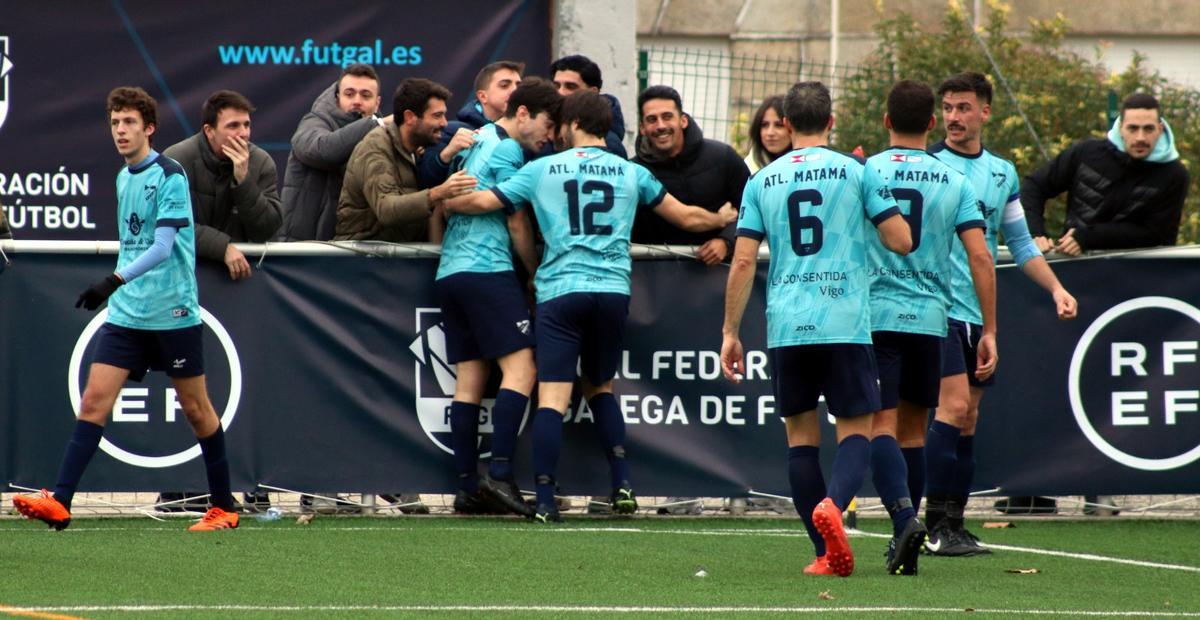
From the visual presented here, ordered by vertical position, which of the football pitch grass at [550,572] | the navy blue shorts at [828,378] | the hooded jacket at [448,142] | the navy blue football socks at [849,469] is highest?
the hooded jacket at [448,142]

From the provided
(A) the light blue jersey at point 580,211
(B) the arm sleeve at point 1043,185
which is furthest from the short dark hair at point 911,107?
(B) the arm sleeve at point 1043,185

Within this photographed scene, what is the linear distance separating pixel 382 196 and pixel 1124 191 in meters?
3.90

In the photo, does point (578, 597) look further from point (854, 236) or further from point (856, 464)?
point (854, 236)

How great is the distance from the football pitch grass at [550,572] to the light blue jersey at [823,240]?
95cm

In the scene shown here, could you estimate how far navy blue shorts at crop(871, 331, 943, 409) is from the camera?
7.41 metres

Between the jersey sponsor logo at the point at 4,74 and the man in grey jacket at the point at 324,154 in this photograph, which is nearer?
the man in grey jacket at the point at 324,154

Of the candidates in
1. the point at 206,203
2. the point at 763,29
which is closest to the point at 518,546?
the point at 206,203

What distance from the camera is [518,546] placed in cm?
801

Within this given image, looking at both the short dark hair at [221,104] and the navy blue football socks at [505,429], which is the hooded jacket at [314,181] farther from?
the navy blue football socks at [505,429]

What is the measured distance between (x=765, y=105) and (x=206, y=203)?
2.95 meters

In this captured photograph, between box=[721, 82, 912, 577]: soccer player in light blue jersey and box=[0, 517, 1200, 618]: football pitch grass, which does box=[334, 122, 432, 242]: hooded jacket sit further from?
box=[721, 82, 912, 577]: soccer player in light blue jersey

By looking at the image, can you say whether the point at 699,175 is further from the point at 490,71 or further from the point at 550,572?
the point at 550,572

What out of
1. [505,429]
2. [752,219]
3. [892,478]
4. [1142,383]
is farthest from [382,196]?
[1142,383]

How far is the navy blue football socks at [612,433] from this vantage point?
368 inches
